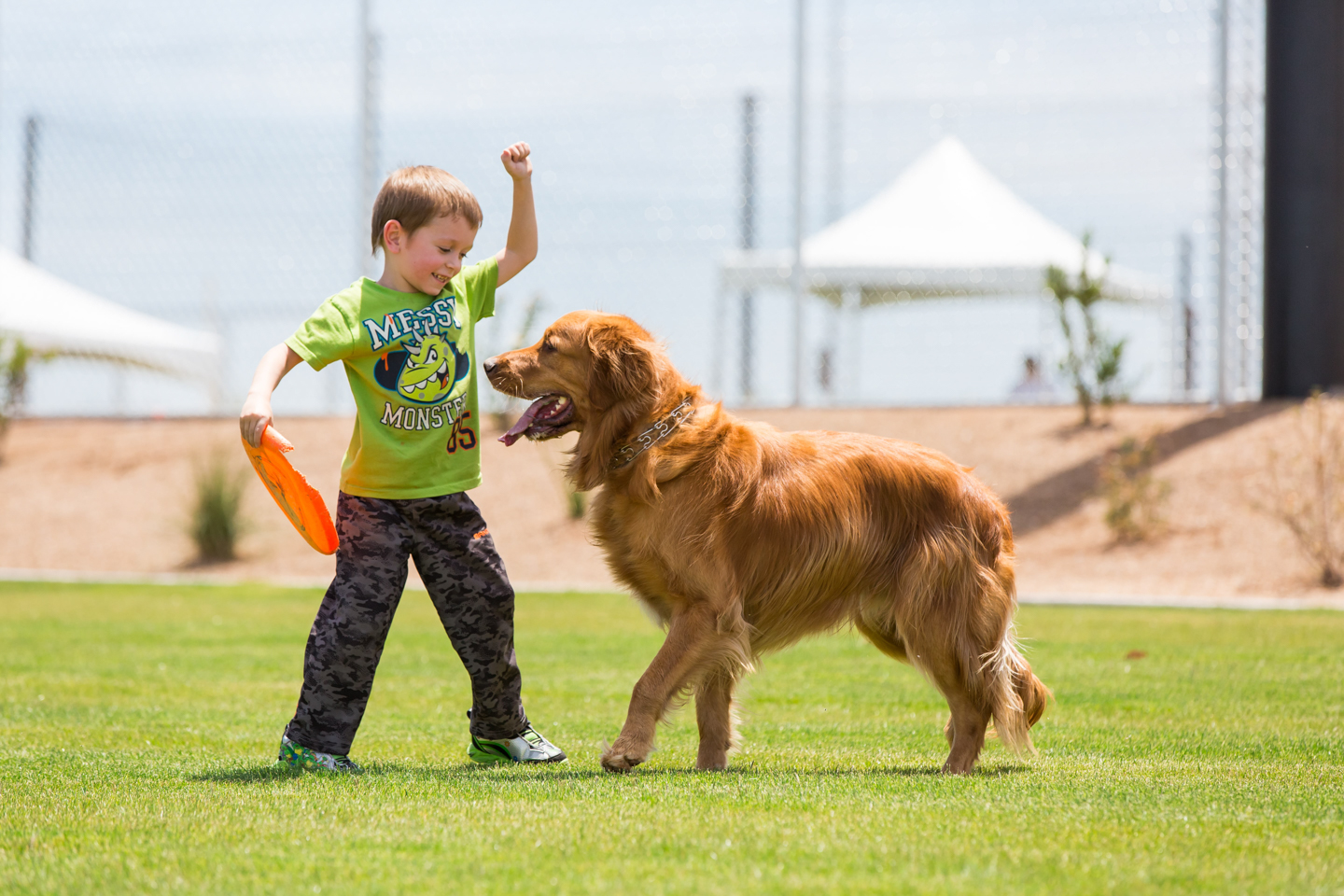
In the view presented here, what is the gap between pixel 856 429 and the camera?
52.6ft

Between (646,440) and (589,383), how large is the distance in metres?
0.30

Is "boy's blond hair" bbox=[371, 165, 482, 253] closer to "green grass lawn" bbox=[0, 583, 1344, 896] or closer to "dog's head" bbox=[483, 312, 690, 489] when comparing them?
"dog's head" bbox=[483, 312, 690, 489]

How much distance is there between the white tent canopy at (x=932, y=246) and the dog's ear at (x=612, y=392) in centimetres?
1345

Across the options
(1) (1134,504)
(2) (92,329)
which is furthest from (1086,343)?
(2) (92,329)

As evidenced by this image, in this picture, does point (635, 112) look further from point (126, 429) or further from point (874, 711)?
point (874, 711)

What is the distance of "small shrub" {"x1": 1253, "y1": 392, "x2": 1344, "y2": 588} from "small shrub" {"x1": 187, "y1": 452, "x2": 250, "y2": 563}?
1109 cm

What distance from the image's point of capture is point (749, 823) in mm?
3512

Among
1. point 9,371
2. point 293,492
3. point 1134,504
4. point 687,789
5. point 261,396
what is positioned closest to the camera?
point 687,789

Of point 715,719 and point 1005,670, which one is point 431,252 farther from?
point 1005,670

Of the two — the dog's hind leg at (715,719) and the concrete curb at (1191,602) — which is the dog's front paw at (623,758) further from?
the concrete curb at (1191,602)

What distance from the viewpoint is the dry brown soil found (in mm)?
13109

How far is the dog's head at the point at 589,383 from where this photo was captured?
473cm

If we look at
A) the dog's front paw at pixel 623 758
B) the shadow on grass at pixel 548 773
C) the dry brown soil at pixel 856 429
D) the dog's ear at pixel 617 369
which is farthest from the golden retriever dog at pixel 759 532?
the dry brown soil at pixel 856 429

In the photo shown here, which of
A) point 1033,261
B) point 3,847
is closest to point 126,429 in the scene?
point 1033,261
